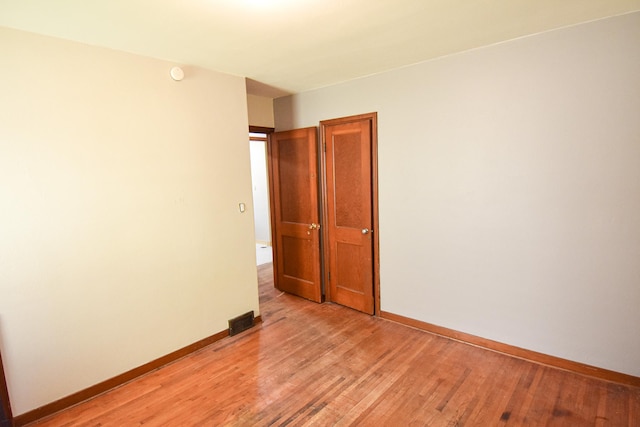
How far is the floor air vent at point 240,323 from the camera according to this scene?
3.16 meters

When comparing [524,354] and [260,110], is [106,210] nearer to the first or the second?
[260,110]

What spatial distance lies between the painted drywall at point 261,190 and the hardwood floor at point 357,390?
163 inches

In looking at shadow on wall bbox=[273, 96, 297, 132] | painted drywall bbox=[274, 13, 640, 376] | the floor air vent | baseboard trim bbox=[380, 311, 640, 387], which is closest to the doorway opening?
shadow on wall bbox=[273, 96, 297, 132]

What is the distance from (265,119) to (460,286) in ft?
9.30

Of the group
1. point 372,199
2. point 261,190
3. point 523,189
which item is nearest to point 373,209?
point 372,199

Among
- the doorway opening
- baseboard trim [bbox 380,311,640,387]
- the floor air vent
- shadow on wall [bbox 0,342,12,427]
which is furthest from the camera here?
the doorway opening

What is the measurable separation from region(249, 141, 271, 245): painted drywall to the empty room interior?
367 centimetres

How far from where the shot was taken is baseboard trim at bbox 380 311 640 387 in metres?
2.29

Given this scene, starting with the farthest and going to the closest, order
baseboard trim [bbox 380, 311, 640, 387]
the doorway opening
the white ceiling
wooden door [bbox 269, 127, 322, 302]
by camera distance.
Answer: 1. the doorway opening
2. wooden door [bbox 269, 127, 322, 302]
3. baseboard trim [bbox 380, 311, 640, 387]
4. the white ceiling

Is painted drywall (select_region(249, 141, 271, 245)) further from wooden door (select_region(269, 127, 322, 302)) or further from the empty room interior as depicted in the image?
the empty room interior

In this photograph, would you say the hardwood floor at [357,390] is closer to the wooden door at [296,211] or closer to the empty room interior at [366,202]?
the empty room interior at [366,202]

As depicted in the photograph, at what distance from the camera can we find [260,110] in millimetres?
3980

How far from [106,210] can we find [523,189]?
306 cm

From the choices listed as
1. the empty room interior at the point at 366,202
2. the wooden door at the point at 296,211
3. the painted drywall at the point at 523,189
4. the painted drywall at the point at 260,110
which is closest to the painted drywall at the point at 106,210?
the empty room interior at the point at 366,202
